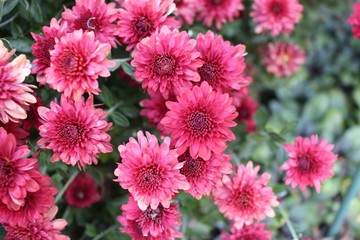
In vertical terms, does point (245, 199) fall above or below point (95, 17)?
below

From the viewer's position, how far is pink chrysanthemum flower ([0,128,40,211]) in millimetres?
832

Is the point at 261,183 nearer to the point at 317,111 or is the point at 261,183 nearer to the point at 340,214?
the point at 340,214

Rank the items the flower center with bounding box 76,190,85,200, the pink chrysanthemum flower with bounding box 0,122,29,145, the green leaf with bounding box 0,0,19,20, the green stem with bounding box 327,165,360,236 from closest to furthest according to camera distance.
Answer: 1. the pink chrysanthemum flower with bounding box 0,122,29,145
2. the green leaf with bounding box 0,0,19,20
3. the flower center with bounding box 76,190,85,200
4. the green stem with bounding box 327,165,360,236

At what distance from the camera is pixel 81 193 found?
1249mm

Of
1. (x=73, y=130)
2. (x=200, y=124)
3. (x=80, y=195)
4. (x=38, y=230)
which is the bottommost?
(x=80, y=195)

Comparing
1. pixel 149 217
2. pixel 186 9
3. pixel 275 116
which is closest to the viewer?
pixel 149 217

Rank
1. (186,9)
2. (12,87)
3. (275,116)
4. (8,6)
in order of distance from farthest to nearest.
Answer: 1. (275,116)
2. (186,9)
3. (8,6)
4. (12,87)

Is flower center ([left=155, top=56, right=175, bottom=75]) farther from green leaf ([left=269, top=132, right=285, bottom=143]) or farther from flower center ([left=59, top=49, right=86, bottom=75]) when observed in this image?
green leaf ([left=269, top=132, right=285, bottom=143])

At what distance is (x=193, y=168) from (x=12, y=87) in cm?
38

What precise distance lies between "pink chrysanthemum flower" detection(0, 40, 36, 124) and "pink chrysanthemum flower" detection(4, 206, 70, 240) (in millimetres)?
225

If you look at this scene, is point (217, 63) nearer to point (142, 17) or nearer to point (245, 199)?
point (142, 17)

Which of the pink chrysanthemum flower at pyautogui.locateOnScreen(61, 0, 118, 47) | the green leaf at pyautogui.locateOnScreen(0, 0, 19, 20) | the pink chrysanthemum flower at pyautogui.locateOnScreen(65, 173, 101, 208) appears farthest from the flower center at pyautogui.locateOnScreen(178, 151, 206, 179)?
the green leaf at pyautogui.locateOnScreen(0, 0, 19, 20)

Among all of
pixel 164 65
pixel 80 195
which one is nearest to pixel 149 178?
pixel 164 65

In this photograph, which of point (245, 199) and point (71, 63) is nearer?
point (71, 63)
